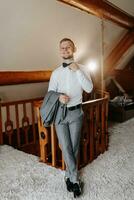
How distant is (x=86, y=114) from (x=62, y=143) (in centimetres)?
80

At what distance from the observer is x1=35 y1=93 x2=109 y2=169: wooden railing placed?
9.25 feet

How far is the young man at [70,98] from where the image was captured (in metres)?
2.13

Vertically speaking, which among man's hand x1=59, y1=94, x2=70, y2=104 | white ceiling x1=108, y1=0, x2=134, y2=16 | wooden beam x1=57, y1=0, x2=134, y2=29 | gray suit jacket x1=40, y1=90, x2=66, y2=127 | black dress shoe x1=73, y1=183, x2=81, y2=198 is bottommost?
black dress shoe x1=73, y1=183, x2=81, y2=198

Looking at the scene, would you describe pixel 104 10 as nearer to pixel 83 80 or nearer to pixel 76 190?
pixel 83 80

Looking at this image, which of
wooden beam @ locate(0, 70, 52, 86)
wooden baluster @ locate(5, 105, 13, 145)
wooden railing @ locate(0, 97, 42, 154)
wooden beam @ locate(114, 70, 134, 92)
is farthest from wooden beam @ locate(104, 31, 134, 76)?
wooden baluster @ locate(5, 105, 13, 145)

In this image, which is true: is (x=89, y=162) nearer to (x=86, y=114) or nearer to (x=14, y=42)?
(x=86, y=114)

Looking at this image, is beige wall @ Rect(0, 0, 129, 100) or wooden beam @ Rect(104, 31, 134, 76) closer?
beige wall @ Rect(0, 0, 129, 100)

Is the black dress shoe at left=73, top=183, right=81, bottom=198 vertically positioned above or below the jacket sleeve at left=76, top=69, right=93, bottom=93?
below

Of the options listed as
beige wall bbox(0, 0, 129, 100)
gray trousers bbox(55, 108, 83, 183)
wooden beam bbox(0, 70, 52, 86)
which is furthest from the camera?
wooden beam bbox(0, 70, 52, 86)

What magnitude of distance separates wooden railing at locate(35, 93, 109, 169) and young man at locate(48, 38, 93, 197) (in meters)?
0.43

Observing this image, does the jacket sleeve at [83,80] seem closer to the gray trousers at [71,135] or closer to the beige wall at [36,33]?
the gray trousers at [71,135]

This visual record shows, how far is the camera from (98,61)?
5.16 meters

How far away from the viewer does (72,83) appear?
7.09ft

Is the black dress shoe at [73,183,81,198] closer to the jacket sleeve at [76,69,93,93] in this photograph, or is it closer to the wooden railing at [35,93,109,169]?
the wooden railing at [35,93,109,169]
